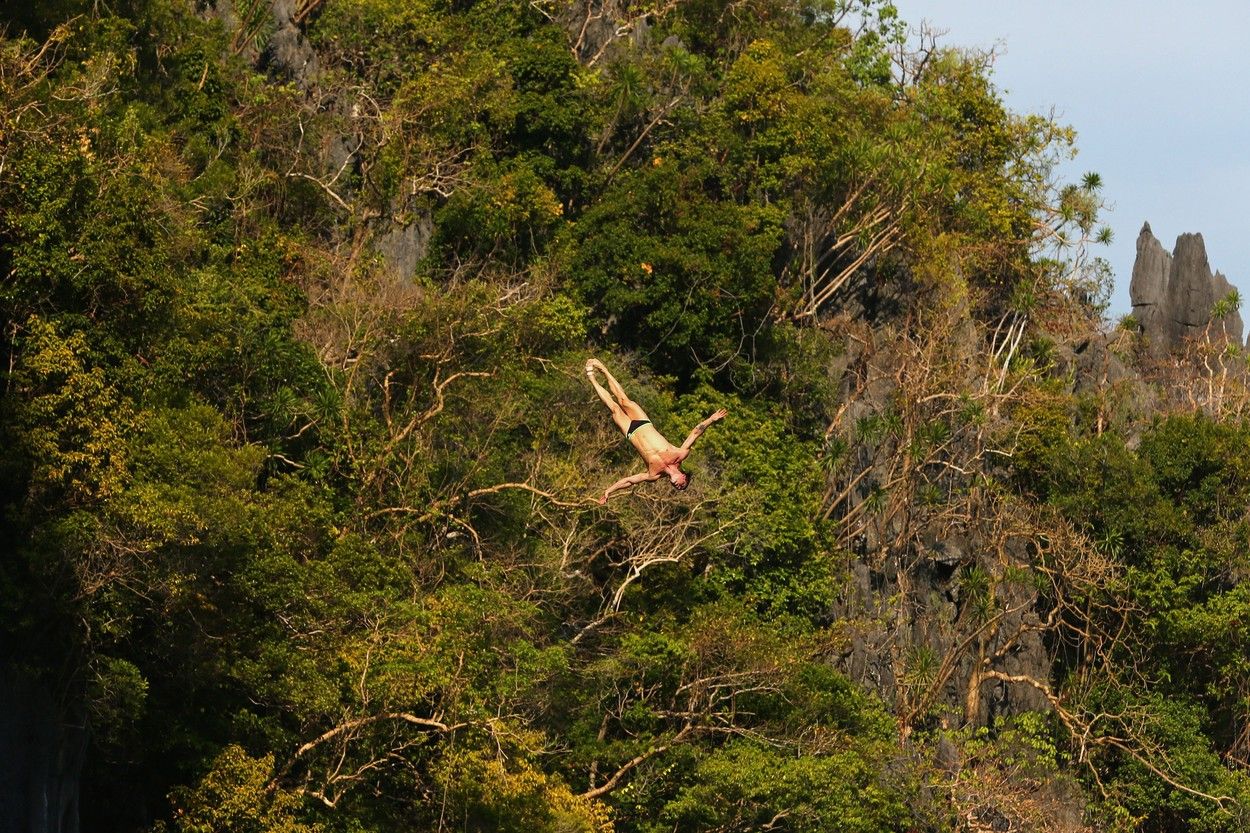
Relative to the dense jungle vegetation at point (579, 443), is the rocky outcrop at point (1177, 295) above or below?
above

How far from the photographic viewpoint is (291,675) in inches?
1016

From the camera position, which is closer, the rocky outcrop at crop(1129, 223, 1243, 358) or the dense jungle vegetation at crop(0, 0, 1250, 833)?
the dense jungle vegetation at crop(0, 0, 1250, 833)

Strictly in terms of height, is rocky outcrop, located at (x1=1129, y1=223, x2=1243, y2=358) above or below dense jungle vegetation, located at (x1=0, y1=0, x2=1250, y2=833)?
above

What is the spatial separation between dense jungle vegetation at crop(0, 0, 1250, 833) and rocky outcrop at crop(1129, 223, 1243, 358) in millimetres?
2683

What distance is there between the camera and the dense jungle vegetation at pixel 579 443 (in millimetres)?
25156

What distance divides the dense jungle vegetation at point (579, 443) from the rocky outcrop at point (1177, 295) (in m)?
2.68

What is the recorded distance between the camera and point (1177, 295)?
175 ft

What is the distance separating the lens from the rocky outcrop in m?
52.1

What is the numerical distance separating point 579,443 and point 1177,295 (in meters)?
25.2

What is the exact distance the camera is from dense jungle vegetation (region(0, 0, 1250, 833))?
25.2m

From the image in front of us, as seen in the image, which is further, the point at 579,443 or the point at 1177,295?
the point at 1177,295

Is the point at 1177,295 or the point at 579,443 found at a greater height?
the point at 1177,295

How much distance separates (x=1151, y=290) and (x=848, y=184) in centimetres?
1555

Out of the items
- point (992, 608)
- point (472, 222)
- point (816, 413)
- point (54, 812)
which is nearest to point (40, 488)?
point (54, 812)
